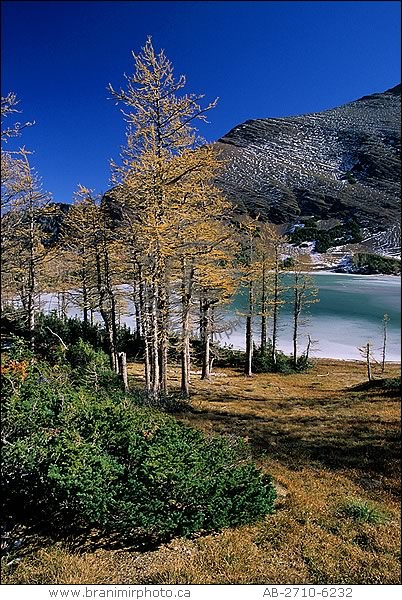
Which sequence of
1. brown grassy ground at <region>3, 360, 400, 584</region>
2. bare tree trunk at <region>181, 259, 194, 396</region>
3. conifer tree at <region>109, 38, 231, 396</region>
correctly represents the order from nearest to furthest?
brown grassy ground at <region>3, 360, 400, 584</region> → conifer tree at <region>109, 38, 231, 396</region> → bare tree trunk at <region>181, 259, 194, 396</region>

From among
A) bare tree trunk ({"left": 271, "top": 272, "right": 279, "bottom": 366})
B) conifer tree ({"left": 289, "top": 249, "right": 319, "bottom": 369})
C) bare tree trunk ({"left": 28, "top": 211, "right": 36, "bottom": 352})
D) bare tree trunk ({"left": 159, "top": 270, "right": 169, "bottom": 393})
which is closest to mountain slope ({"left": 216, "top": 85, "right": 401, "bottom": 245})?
conifer tree ({"left": 289, "top": 249, "right": 319, "bottom": 369})

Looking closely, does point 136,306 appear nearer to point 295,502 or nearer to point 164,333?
point 164,333

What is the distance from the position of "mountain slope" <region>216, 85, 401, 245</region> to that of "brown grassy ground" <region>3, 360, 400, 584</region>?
2.03 meters

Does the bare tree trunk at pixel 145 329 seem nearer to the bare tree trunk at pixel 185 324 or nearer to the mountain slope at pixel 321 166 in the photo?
the bare tree trunk at pixel 185 324

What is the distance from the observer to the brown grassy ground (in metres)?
2.27

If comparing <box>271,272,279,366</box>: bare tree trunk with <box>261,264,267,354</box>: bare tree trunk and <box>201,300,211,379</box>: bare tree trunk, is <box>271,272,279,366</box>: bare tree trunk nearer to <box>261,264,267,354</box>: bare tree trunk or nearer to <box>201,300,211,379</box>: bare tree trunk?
<box>261,264,267,354</box>: bare tree trunk

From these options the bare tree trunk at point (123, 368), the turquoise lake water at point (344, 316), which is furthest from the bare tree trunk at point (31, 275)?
the turquoise lake water at point (344, 316)

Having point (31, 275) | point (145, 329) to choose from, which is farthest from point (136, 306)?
point (31, 275)

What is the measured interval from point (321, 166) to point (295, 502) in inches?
115

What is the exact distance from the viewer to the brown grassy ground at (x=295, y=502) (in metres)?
2.27

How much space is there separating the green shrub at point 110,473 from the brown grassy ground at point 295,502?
0.61 feet

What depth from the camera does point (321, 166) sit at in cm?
336

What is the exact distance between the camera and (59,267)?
9.12ft
